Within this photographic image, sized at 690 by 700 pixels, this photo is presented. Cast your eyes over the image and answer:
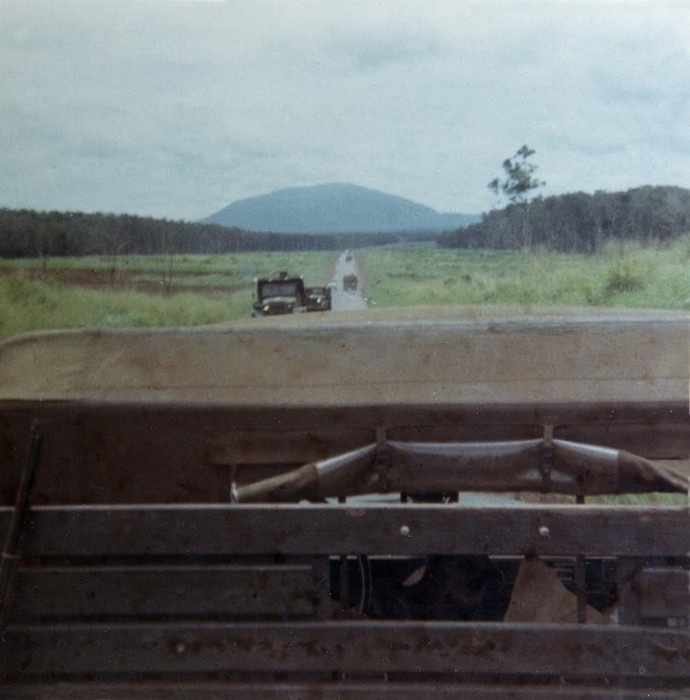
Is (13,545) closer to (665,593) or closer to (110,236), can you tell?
(665,593)

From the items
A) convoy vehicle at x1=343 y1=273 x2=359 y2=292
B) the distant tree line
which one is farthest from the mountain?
convoy vehicle at x1=343 y1=273 x2=359 y2=292

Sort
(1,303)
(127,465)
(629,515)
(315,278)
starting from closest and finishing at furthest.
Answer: (629,515)
(127,465)
(1,303)
(315,278)

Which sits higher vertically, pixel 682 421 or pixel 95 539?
pixel 682 421

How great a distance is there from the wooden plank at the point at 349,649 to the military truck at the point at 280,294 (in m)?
1.99

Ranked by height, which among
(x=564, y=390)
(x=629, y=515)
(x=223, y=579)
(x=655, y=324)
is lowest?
(x=223, y=579)

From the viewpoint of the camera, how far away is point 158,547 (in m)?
2.04

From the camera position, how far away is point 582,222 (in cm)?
388

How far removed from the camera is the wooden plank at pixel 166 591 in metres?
2.04

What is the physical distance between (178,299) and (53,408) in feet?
3.55

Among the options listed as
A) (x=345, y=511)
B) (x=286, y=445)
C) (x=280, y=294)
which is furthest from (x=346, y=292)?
(x=345, y=511)

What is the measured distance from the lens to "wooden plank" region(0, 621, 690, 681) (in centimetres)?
197

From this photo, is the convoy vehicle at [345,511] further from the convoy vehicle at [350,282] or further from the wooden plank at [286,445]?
the convoy vehicle at [350,282]

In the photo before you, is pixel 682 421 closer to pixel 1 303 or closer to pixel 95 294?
pixel 95 294

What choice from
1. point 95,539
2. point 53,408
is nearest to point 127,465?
point 53,408
